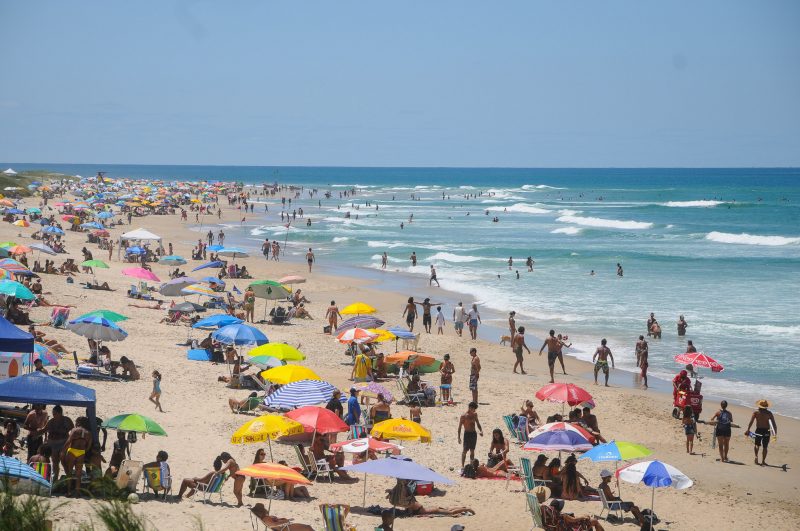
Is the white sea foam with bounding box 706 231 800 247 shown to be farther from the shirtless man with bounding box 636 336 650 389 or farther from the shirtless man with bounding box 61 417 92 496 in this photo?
the shirtless man with bounding box 61 417 92 496

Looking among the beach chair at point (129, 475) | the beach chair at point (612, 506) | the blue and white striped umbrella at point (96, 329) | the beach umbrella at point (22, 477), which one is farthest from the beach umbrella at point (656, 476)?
the blue and white striped umbrella at point (96, 329)

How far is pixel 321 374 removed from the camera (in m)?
18.1

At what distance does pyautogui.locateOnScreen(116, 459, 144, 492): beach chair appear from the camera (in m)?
9.81

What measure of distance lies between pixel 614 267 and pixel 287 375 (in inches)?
1113

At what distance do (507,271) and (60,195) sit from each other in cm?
4890

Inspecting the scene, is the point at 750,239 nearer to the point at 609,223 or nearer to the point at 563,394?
the point at 609,223

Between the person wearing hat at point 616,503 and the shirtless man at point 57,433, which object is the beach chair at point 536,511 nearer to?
the person wearing hat at point 616,503

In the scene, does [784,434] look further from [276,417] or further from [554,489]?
[276,417]

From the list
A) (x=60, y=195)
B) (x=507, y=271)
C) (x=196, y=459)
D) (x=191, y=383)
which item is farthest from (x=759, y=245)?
(x=60, y=195)

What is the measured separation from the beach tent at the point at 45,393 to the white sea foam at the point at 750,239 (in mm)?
49254

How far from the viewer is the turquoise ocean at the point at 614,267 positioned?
73.4 ft

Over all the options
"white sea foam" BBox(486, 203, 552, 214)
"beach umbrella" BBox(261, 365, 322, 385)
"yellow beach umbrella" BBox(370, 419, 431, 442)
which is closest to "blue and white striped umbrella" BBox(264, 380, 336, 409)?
"beach umbrella" BBox(261, 365, 322, 385)

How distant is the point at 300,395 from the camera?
46.1ft

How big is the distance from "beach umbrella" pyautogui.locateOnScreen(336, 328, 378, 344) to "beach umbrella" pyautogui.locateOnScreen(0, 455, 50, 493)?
9.61m
